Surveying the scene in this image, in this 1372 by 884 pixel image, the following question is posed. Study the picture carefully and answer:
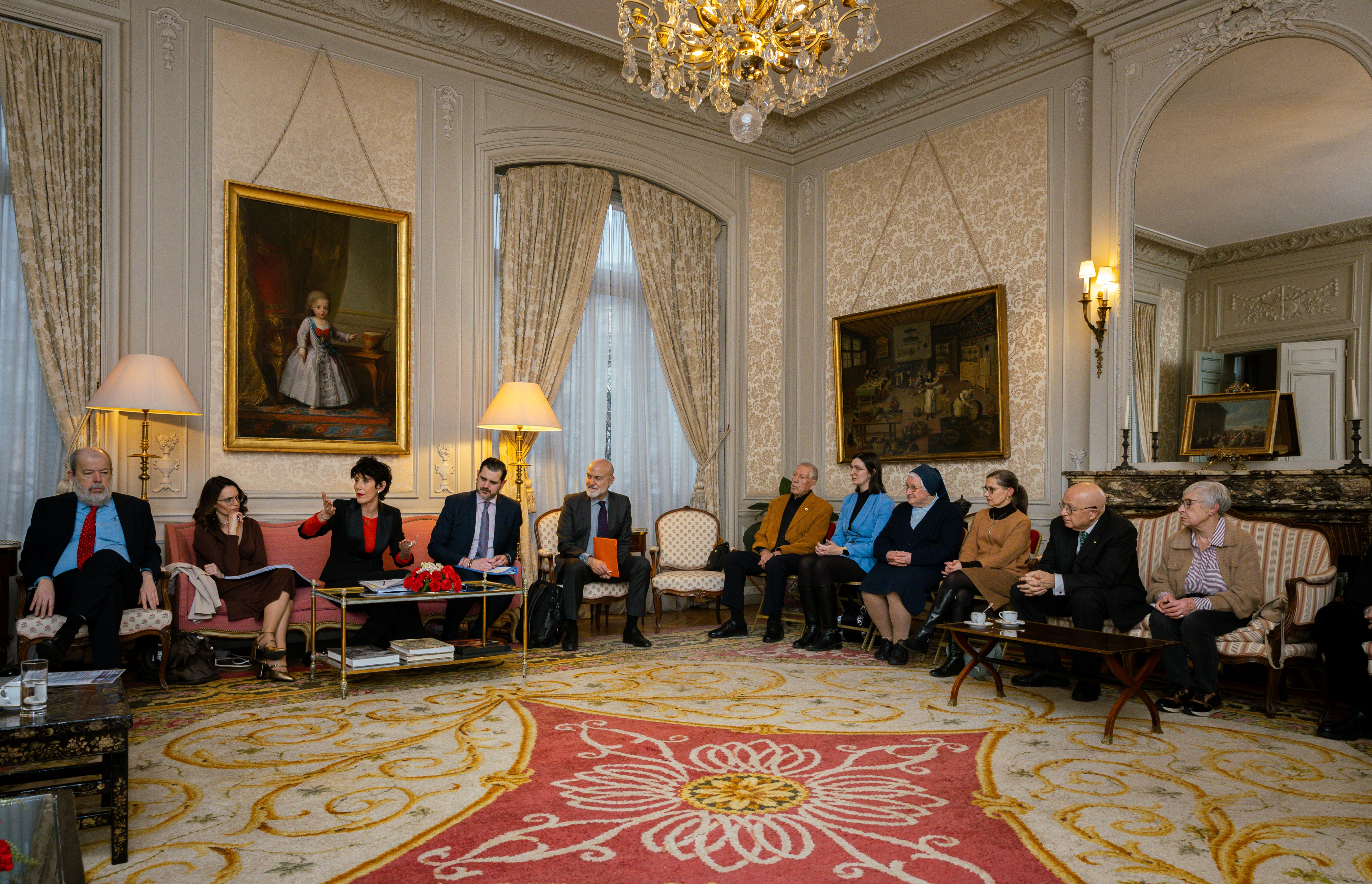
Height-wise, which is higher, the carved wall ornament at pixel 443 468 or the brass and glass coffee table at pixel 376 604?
the carved wall ornament at pixel 443 468

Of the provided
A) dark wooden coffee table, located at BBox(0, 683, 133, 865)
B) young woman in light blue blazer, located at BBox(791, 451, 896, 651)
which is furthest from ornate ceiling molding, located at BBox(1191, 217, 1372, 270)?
dark wooden coffee table, located at BBox(0, 683, 133, 865)

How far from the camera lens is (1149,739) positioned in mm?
4152

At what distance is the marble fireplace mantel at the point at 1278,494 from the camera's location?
5.24 metres

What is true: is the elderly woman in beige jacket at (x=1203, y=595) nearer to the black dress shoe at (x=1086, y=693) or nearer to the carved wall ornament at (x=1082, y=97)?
the black dress shoe at (x=1086, y=693)

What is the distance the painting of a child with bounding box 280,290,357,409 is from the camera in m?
6.52

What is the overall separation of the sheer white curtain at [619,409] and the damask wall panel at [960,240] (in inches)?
63.6

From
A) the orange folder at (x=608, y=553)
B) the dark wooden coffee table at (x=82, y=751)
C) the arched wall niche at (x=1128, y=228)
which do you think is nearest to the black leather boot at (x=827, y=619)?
the orange folder at (x=608, y=553)

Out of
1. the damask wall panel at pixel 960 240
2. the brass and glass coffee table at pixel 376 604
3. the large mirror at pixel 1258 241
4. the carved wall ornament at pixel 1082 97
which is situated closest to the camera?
the brass and glass coffee table at pixel 376 604

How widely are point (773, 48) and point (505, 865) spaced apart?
3914 mm

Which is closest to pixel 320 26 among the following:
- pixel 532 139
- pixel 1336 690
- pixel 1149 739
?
pixel 532 139

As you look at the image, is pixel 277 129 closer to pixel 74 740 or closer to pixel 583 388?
pixel 583 388

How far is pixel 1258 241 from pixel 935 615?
3171 mm

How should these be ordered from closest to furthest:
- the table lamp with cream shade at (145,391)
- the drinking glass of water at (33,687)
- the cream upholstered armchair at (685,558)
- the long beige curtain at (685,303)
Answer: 1. the drinking glass of water at (33,687)
2. the table lamp with cream shade at (145,391)
3. the cream upholstered armchair at (685,558)
4. the long beige curtain at (685,303)

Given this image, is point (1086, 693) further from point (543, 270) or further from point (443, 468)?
point (543, 270)
